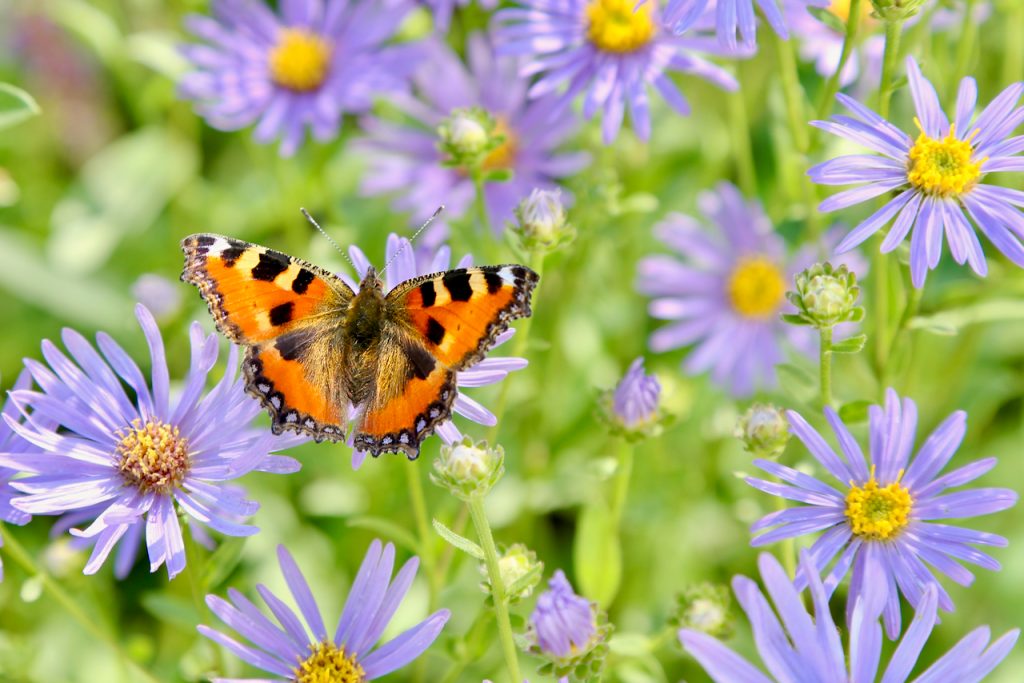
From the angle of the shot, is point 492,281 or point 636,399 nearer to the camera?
point 492,281

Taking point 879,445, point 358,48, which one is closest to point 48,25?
point 358,48

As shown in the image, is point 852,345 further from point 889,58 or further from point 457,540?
point 457,540

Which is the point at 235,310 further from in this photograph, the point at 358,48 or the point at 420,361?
the point at 358,48

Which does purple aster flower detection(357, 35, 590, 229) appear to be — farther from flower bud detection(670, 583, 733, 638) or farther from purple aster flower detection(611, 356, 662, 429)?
flower bud detection(670, 583, 733, 638)

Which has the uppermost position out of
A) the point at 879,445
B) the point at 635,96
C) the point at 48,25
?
the point at 48,25

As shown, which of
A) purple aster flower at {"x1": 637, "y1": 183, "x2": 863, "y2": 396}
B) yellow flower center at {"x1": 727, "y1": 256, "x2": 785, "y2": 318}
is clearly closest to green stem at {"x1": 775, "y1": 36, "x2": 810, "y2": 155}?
purple aster flower at {"x1": 637, "y1": 183, "x2": 863, "y2": 396}

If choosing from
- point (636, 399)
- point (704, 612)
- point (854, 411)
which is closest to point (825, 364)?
point (854, 411)

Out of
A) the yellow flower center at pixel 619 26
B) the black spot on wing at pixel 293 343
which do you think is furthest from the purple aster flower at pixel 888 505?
the yellow flower center at pixel 619 26
